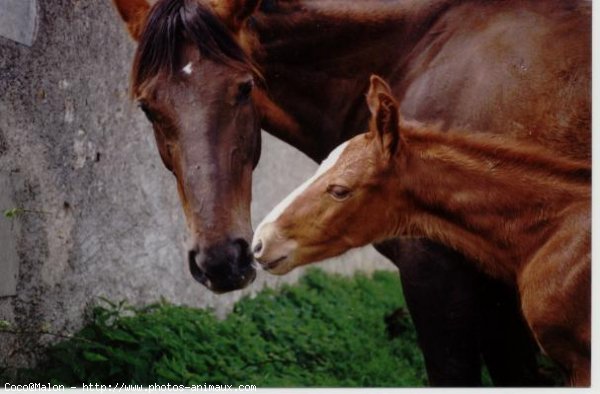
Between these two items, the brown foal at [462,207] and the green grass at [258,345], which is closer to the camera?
the brown foal at [462,207]

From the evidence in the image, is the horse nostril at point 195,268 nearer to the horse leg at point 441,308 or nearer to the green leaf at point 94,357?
the green leaf at point 94,357

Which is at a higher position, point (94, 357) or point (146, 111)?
point (146, 111)

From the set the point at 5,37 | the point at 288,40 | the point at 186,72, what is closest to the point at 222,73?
the point at 186,72

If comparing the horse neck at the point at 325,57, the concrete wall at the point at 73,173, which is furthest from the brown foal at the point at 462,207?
the concrete wall at the point at 73,173

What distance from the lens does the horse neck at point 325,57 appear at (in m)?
3.94

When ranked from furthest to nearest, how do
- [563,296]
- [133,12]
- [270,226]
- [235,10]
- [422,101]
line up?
[133,12], [235,10], [422,101], [270,226], [563,296]

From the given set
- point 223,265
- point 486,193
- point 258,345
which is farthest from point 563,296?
point 258,345

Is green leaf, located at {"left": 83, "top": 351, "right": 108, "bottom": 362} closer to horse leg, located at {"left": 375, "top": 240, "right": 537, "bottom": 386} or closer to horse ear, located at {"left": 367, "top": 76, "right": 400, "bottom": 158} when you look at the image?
horse leg, located at {"left": 375, "top": 240, "right": 537, "bottom": 386}

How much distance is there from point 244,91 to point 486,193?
981 mm

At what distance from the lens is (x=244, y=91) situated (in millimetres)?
3785

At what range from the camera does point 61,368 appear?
4031 millimetres

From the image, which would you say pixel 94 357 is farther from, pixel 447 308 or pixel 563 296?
pixel 563 296

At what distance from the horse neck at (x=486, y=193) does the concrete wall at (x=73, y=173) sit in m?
0.78

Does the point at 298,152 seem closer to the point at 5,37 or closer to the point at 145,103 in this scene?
→ the point at 145,103
